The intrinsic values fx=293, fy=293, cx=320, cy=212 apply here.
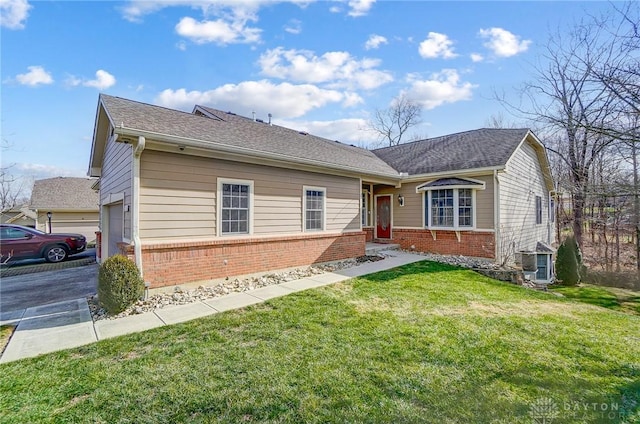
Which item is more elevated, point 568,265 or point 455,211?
point 455,211

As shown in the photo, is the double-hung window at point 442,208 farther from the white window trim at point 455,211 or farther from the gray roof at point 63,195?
the gray roof at point 63,195

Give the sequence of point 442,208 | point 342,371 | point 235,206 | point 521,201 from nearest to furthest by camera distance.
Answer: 1. point 342,371
2. point 235,206
3. point 442,208
4. point 521,201

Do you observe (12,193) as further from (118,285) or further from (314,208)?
(314,208)

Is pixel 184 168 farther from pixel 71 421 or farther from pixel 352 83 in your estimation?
pixel 352 83

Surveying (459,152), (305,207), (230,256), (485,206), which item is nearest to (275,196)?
(305,207)

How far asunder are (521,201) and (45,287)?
1604 cm

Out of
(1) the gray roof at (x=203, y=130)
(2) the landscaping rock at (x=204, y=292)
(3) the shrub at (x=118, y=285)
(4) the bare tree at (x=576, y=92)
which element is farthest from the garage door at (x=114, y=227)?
(4) the bare tree at (x=576, y=92)

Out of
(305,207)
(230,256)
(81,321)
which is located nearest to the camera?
(81,321)

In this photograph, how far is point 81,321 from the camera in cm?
488

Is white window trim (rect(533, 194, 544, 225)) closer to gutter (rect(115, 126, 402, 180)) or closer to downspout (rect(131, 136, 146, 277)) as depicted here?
gutter (rect(115, 126, 402, 180))

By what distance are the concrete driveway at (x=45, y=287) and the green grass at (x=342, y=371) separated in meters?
3.79

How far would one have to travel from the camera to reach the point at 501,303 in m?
5.81

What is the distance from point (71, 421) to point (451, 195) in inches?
430

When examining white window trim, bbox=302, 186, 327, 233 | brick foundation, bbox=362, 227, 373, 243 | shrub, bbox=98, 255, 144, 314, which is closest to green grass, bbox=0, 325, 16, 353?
shrub, bbox=98, 255, 144, 314
